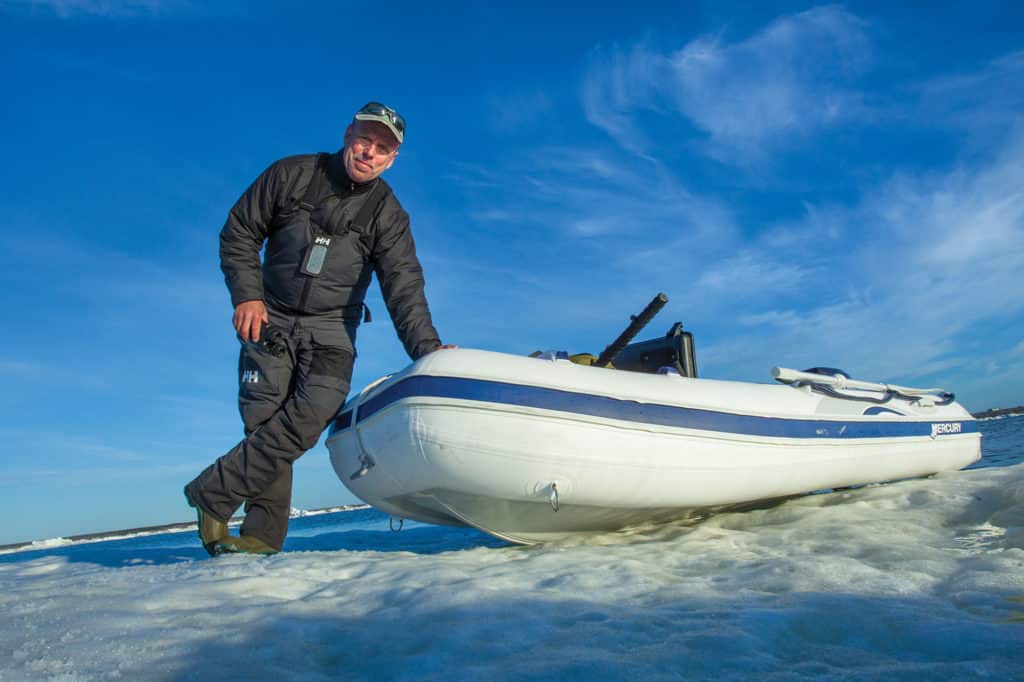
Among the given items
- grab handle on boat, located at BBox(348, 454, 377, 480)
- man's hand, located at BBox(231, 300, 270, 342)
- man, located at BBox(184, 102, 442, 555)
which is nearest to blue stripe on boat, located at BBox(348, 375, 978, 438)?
grab handle on boat, located at BBox(348, 454, 377, 480)

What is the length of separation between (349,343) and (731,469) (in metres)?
2.35

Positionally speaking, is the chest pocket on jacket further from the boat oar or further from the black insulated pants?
the boat oar

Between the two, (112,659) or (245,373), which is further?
(245,373)

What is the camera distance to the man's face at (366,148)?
3.44m

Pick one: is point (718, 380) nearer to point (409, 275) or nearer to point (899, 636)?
point (409, 275)

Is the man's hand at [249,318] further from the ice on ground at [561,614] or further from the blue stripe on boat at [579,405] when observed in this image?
the ice on ground at [561,614]

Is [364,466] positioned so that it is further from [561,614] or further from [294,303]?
[561,614]

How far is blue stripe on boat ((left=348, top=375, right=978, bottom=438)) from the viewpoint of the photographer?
10.2ft

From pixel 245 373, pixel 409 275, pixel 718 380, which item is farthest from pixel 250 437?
pixel 718 380

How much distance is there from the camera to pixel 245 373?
348cm

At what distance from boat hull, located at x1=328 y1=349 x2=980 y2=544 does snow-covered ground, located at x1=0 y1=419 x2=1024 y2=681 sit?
17.0 inches

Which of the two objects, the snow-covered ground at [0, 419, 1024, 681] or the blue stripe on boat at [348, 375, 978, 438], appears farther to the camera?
the blue stripe on boat at [348, 375, 978, 438]

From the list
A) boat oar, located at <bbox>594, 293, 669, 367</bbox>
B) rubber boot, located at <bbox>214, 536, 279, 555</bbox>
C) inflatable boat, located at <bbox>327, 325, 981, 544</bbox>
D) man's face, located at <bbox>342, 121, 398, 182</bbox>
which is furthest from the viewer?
boat oar, located at <bbox>594, 293, 669, 367</bbox>

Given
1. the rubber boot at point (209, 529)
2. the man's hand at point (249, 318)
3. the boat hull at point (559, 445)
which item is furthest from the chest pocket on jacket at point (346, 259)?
the rubber boot at point (209, 529)
